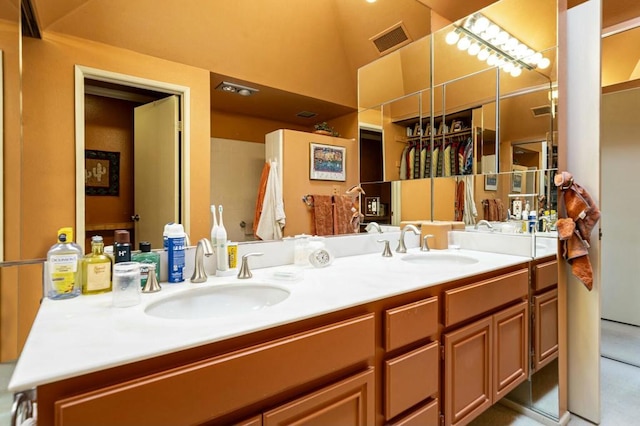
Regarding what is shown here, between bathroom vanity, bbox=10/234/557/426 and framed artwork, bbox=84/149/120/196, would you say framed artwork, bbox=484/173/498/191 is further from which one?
framed artwork, bbox=84/149/120/196

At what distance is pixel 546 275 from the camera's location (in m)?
1.72

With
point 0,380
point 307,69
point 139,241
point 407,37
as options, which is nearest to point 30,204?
point 139,241

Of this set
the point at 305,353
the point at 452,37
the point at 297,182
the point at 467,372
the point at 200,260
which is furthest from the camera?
the point at 452,37

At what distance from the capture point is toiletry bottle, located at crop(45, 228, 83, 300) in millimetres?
996

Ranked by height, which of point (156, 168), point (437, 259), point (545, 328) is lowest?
point (545, 328)

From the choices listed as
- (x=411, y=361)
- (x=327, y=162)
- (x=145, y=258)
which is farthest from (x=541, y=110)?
(x=145, y=258)

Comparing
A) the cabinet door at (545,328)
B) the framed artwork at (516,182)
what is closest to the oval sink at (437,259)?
the cabinet door at (545,328)

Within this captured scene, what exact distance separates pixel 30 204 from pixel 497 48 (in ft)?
8.59

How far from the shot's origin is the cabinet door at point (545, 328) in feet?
5.57

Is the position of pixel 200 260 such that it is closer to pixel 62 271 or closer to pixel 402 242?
pixel 62 271

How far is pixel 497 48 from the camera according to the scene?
83.7 inches

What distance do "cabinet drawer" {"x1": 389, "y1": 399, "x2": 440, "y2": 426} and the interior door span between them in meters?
1.13

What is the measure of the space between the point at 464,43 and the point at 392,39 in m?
0.50

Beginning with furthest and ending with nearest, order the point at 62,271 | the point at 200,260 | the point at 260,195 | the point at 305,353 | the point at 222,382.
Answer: the point at 260,195 → the point at 200,260 → the point at 62,271 → the point at 305,353 → the point at 222,382
